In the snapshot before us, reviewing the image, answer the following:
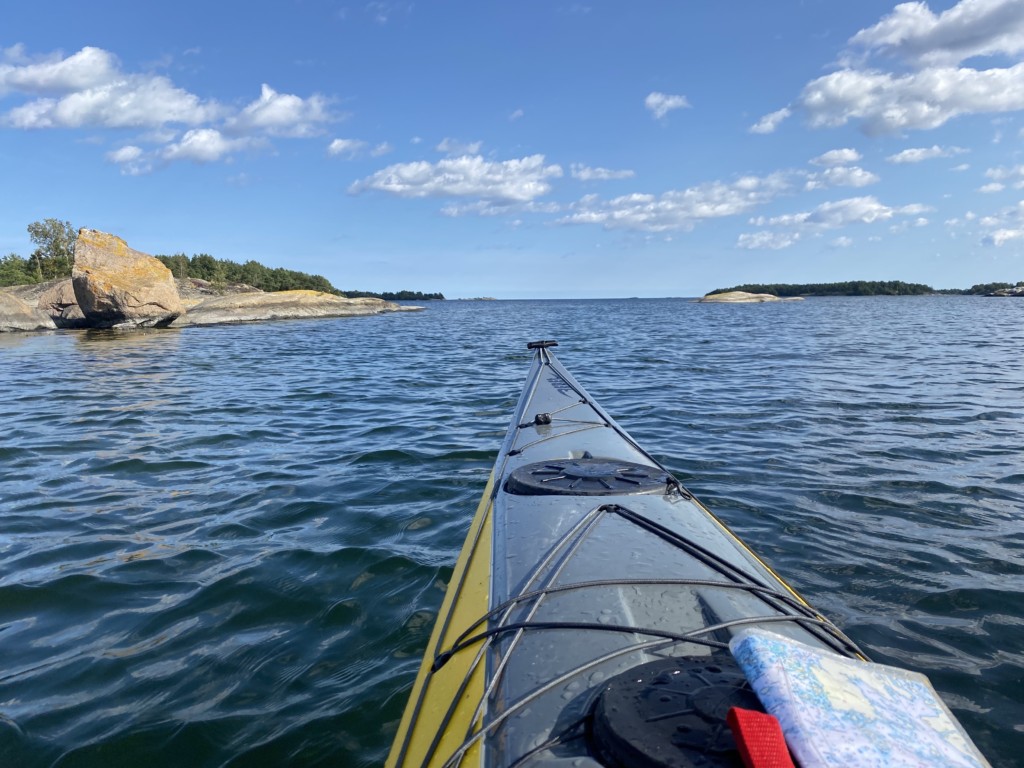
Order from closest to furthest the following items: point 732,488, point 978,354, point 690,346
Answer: point 732,488 → point 978,354 → point 690,346

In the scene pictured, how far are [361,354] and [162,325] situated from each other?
12447 mm

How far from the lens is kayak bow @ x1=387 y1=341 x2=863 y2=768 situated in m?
1.31

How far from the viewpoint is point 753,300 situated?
3088 inches

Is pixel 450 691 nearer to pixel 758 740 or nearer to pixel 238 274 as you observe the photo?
pixel 758 740

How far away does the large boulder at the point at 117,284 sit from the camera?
20500 millimetres

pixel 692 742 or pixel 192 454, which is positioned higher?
pixel 692 742

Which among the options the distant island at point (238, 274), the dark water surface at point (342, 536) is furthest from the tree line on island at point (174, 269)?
the dark water surface at point (342, 536)

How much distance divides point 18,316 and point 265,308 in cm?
1069

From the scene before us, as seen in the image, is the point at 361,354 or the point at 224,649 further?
the point at 361,354

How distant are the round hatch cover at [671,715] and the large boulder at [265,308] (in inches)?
1065

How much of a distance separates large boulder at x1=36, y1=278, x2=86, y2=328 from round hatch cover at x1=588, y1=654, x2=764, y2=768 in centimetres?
2694

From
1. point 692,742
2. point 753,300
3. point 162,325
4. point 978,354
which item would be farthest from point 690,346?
point 753,300

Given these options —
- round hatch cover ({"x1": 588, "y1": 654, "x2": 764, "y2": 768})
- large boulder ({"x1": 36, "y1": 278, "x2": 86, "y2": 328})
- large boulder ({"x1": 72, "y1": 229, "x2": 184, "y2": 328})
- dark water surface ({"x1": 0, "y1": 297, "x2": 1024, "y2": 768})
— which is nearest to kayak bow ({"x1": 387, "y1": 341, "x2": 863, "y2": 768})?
round hatch cover ({"x1": 588, "y1": 654, "x2": 764, "y2": 768})

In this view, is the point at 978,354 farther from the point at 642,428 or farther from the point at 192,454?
the point at 192,454
